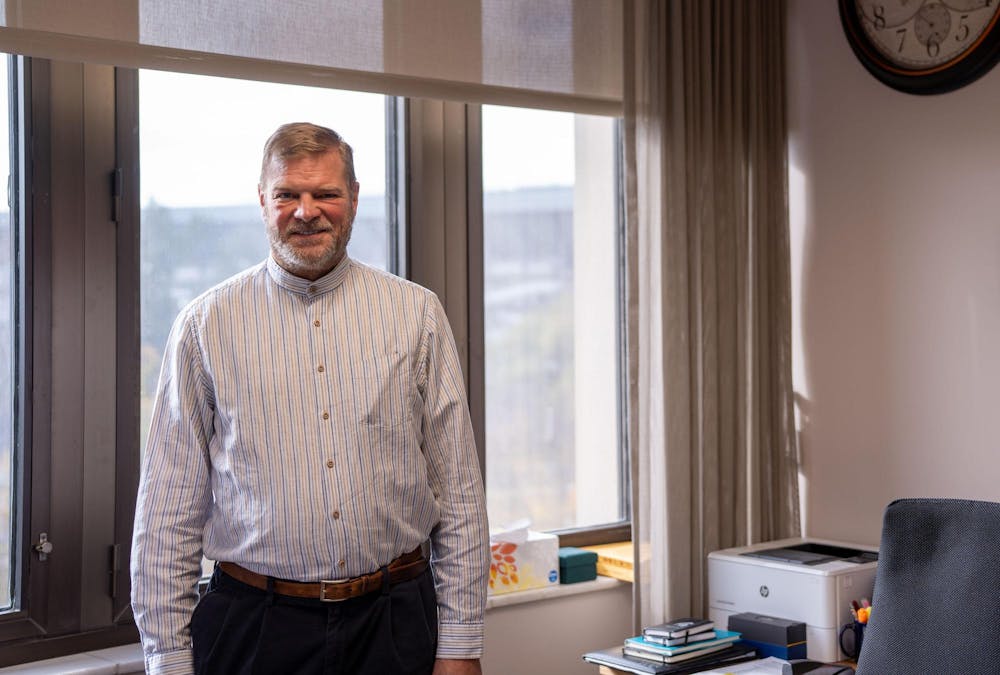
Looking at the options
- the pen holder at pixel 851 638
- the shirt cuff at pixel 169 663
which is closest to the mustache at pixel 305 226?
the shirt cuff at pixel 169 663

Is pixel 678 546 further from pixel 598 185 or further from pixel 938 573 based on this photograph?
pixel 598 185

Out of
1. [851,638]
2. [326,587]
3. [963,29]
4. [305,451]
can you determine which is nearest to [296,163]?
[305,451]

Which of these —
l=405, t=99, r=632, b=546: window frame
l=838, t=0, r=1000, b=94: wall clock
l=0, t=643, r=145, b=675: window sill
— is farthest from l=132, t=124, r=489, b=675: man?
l=838, t=0, r=1000, b=94: wall clock

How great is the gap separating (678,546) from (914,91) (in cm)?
136

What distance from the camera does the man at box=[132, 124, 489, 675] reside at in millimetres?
1942

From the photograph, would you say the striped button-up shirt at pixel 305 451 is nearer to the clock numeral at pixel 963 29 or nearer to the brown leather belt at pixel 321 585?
the brown leather belt at pixel 321 585

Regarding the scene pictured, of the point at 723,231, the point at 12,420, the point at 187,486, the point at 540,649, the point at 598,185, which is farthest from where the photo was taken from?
the point at 598,185

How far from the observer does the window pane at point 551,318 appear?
325 cm

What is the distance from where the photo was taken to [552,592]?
9.67ft

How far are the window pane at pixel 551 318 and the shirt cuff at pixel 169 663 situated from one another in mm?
1385

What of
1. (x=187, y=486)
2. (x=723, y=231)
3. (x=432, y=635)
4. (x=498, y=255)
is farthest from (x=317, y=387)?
(x=723, y=231)

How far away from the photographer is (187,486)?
76.5 inches

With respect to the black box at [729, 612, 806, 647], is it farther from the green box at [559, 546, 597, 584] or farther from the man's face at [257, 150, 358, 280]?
the man's face at [257, 150, 358, 280]

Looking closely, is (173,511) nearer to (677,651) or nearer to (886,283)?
(677,651)
